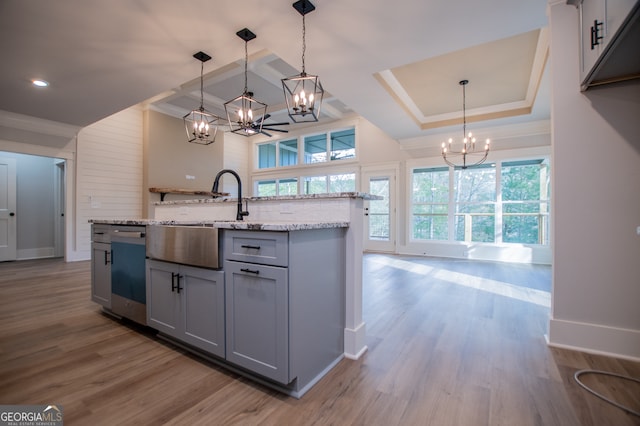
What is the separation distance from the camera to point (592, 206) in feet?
6.52

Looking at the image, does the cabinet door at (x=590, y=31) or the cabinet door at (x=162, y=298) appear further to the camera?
the cabinet door at (x=162, y=298)

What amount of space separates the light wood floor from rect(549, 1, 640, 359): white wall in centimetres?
22

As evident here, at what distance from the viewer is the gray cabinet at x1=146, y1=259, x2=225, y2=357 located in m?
1.68

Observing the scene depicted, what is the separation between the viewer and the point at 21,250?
5855mm

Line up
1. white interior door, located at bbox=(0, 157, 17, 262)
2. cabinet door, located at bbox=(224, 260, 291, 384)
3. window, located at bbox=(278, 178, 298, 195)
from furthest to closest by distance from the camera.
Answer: window, located at bbox=(278, 178, 298, 195)
white interior door, located at bbox=(0, 157, 17, 262)
cabinet door, located at bbox=(224, 260, 291, 384)

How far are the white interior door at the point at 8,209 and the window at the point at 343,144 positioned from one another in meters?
6.94

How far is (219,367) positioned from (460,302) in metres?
2.52

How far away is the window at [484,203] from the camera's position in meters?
5.44

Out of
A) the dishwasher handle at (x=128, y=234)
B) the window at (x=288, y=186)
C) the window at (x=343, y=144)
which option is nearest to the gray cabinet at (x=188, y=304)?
the dishwasher handle at (x=128, y=234)

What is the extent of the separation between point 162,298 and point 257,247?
105 cm

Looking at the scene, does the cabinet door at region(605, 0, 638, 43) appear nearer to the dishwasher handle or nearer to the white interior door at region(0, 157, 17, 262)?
the dishwasher handle

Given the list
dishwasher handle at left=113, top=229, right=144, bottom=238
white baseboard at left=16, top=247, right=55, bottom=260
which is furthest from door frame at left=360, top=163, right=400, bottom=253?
white baseboard at left=16, top=247, right=55, bottom=260

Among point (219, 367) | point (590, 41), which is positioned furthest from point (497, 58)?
point (219, 367)

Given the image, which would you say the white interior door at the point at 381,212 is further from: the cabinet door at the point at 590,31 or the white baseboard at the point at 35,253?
the white baseboard at the point at 35,253
